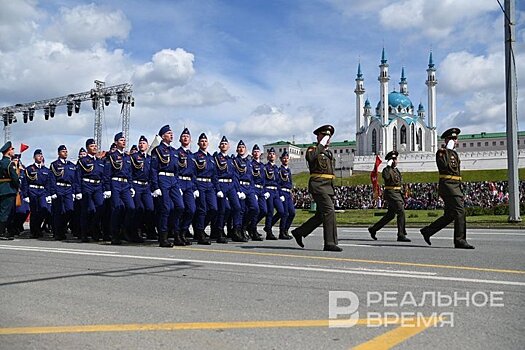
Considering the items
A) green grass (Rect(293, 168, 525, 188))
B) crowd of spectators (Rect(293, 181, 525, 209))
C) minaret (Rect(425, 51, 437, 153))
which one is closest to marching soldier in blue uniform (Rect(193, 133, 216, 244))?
crowd of spectators (Rect(293, 181, 525, 209))

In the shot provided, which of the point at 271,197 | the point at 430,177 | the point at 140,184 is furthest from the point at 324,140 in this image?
the point at 430,177

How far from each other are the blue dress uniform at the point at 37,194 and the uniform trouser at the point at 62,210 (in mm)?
812

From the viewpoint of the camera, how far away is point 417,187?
4469 centimetres

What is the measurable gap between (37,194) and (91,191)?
2631 mm

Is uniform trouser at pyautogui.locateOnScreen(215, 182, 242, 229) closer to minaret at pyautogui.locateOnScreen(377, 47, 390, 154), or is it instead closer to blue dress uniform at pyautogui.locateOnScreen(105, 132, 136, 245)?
blue dress uniform at pyautogui.locateOnScreen(105, 132, 136, 245)

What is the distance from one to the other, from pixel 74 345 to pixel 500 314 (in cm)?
334

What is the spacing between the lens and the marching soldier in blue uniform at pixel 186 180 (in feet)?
38.4

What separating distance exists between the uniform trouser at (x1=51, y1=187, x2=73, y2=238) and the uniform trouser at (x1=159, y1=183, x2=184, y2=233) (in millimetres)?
3819

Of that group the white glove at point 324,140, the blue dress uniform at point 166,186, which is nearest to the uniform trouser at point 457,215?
the white glove at point 324,140

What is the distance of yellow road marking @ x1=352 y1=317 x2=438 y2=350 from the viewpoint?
4.02 metres

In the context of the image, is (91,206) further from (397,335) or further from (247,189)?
(397,335)

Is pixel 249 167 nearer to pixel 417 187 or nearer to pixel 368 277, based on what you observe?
pixel 368 277

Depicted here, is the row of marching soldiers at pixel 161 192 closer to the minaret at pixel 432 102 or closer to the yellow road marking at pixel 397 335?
the yellow road marking at pixel 397 335

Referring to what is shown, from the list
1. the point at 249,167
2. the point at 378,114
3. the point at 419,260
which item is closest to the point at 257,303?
the point at 419,260
